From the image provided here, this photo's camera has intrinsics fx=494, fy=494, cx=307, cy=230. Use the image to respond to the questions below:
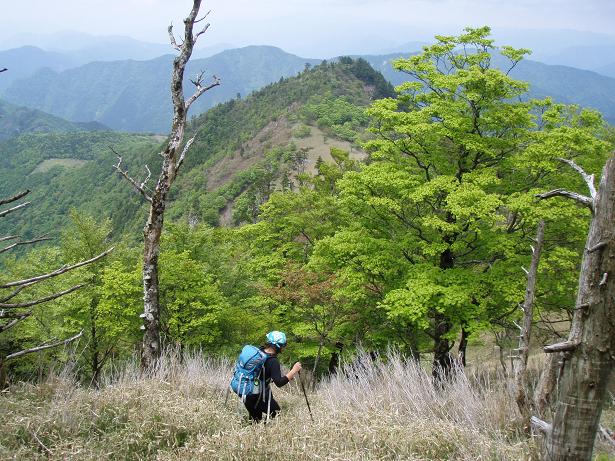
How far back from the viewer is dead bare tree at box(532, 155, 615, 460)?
122 inches

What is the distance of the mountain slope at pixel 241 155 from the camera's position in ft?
309

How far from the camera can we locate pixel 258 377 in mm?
6723

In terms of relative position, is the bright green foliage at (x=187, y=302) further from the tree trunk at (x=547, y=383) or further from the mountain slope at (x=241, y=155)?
the mountain slope at (x=241, y=155)

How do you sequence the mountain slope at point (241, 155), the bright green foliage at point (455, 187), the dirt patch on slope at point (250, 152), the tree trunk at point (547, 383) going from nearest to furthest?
the tree trunk at point (547, 383) < the bright green foliage at point (455, 187) < the mountain slope at point (241, 155) < the dirt patch on slope at point (250, 152)

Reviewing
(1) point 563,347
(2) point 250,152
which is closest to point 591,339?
(1) point 563,347

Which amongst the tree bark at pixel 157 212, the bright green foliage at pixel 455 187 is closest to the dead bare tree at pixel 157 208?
the tree bark at pixel 157 212

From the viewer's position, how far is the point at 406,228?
17.4 m

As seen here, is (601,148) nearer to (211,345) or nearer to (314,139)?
(211,345)

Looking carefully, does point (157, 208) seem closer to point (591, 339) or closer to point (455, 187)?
point (455, 187)

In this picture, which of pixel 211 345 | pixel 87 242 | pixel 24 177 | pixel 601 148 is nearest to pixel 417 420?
pixel 601 148

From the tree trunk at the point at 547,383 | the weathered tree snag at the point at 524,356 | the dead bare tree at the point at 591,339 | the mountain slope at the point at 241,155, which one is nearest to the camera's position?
the dead bare tree at the point at 591,339

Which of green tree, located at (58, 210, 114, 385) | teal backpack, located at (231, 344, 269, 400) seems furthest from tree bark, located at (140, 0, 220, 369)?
green tree, located at (58, 210, 114, 385)

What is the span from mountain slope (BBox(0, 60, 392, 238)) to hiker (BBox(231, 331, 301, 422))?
64922 mm

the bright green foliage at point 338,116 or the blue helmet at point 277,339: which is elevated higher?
the bright green foliage at point 338,116
